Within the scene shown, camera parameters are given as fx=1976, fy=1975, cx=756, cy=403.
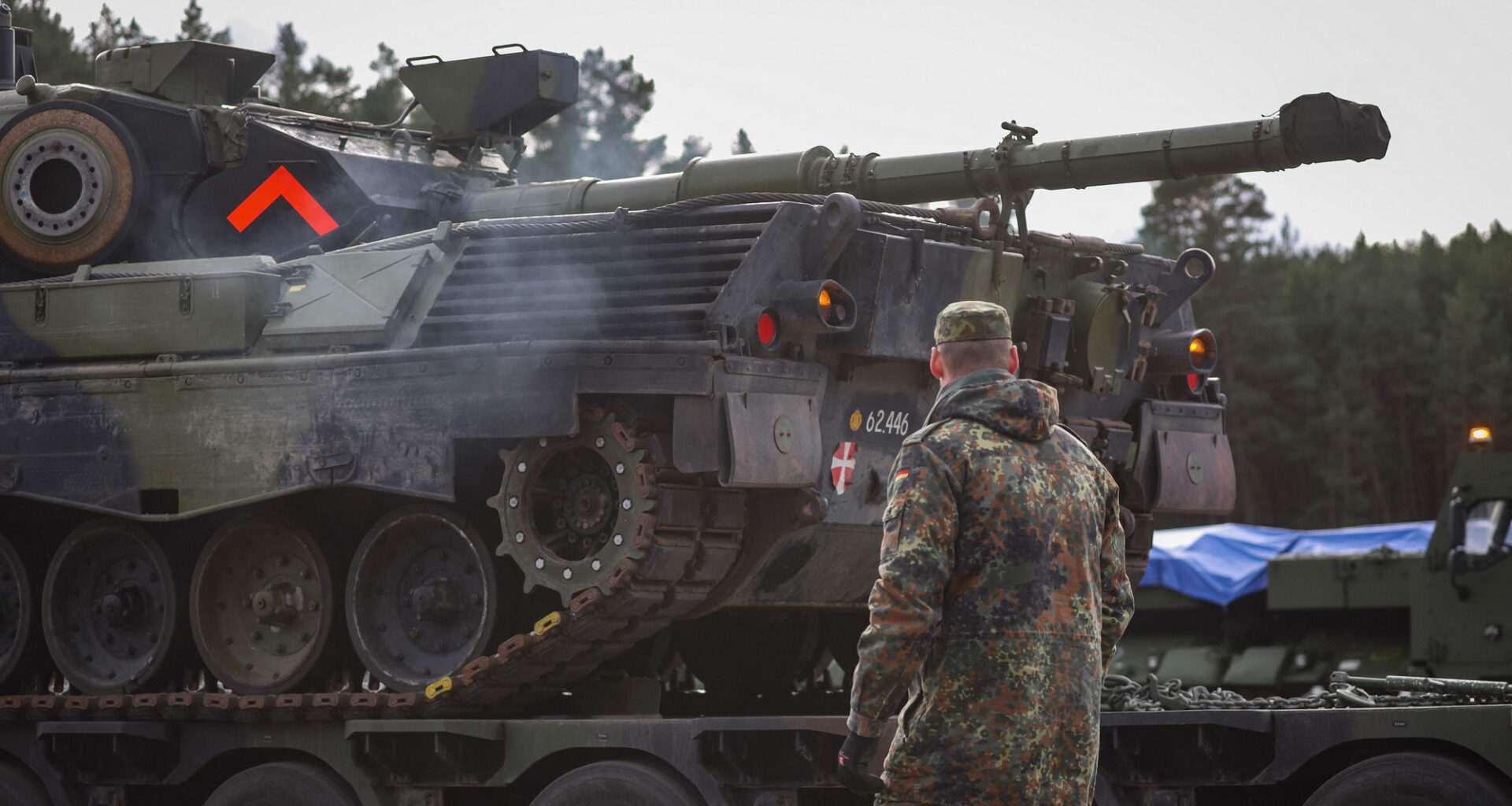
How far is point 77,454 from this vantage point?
907cm

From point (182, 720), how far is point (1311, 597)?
472 inches

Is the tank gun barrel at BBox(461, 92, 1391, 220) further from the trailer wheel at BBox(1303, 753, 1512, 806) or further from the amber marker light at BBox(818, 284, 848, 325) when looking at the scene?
the trailer wheel at BBox(1303, 753, 1512, 806)

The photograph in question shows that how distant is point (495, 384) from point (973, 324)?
10.3 feet

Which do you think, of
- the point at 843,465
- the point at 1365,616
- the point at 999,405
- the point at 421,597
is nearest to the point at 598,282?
the point at 843,465

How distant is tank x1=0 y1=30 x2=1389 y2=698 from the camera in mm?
7848

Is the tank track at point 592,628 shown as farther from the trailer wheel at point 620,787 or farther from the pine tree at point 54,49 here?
the pine tree at point 54,49

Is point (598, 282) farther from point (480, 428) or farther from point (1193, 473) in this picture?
point (1193, 473)

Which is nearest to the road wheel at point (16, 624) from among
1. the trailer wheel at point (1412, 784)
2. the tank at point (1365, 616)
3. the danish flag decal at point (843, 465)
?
the danish flag decal at point (843, 465)

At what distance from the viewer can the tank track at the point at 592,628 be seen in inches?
303

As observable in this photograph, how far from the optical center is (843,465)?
8398 mm

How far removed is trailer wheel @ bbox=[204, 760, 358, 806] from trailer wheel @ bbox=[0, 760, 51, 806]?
3.56 ft

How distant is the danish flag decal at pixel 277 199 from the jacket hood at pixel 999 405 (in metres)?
5.86

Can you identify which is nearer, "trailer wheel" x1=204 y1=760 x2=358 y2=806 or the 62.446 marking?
"trailer wheel" x1=204 y1=760 x2=358 y2=806

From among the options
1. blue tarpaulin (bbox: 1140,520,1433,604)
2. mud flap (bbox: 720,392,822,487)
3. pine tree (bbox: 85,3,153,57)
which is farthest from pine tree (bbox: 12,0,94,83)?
mud flap (bbox: 720,392,822,487)
